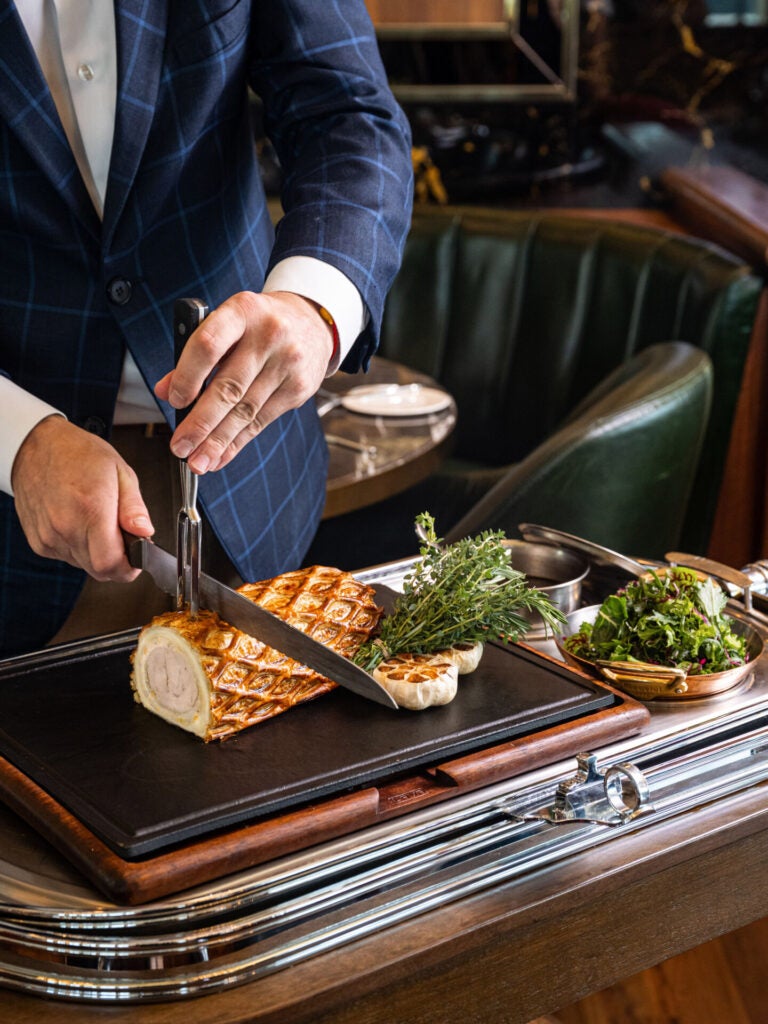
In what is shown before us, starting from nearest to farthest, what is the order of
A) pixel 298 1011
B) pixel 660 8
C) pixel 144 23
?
pixel 298 1011 → pixel 144 23 → pixel 660 8

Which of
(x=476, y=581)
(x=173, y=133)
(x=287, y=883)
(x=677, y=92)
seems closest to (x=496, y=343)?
(x=677, y=92)

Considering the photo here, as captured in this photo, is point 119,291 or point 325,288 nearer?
point 325,288

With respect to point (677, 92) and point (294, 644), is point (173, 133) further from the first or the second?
point (677, 92)

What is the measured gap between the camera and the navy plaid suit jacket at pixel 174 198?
125 cm

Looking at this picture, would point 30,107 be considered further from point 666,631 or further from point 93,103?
point 666,631

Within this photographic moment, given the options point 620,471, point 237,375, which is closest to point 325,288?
point 237,375

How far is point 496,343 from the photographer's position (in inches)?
138

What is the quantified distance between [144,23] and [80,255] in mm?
244

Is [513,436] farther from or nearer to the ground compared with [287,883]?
nearer to the ground

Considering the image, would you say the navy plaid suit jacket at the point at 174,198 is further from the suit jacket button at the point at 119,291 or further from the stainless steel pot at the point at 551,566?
the stainless steel pot at the point at 551,566

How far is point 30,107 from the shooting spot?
1208mm

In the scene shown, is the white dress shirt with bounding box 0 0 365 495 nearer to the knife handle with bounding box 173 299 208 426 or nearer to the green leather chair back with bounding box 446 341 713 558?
the knife handle with bounding box 173 299 208 426

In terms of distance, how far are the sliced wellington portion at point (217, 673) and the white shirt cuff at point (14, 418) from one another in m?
0.21

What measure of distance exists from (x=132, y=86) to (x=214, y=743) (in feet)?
2.24
